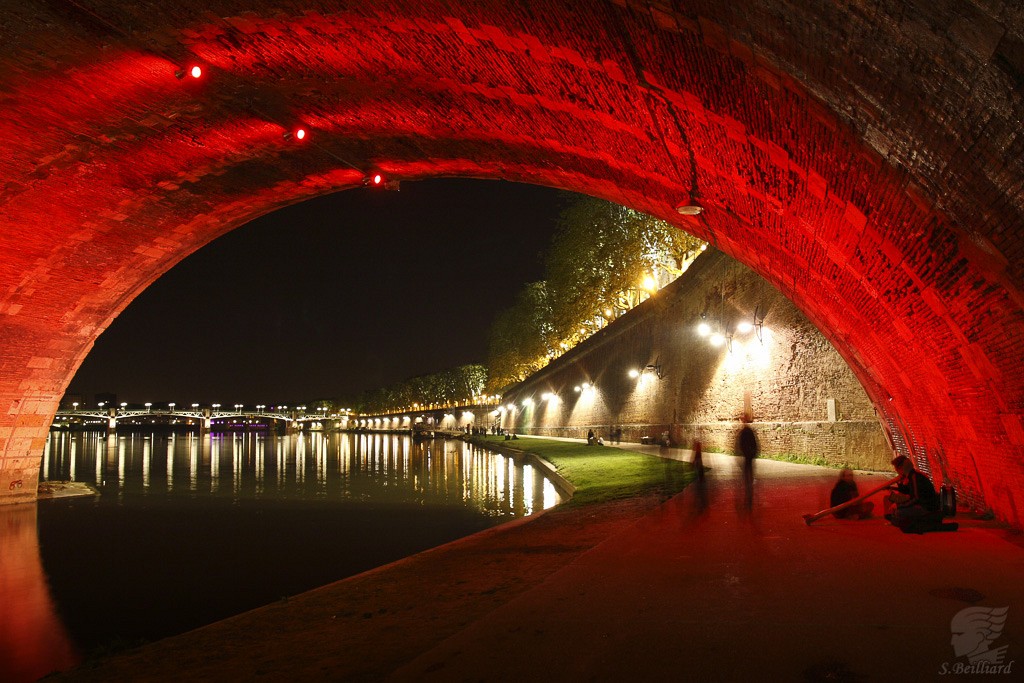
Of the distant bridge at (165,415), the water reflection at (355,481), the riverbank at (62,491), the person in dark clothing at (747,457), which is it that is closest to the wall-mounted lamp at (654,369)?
the water reflection at (355,481)

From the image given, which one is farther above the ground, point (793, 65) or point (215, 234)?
point (215, 234)

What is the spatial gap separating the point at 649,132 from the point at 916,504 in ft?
16.0

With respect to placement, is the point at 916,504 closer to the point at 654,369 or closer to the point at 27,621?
the point at 27,621

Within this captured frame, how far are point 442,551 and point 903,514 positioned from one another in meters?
5.65

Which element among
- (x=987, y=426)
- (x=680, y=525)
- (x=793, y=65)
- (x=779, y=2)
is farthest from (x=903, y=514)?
(x=779, y=2)

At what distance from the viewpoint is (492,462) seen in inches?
1225

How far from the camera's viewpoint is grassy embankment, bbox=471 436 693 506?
539 inches

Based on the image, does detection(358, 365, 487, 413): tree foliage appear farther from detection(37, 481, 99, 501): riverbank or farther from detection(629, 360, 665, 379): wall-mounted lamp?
detection(37, 481, 99, 501): riverbank

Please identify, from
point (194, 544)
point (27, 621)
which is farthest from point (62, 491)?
point (27, 621)

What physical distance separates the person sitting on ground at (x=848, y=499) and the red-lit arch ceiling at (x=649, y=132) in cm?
124

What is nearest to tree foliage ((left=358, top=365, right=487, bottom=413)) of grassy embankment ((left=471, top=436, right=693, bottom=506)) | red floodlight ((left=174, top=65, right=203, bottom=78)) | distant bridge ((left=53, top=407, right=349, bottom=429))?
distant bridge ((left=53, top=407, right=349, bottom=429))

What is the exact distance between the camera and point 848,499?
882cm

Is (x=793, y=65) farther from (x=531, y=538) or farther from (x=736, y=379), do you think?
(x=736, y=379)

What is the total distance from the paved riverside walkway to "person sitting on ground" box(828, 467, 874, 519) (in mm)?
160
